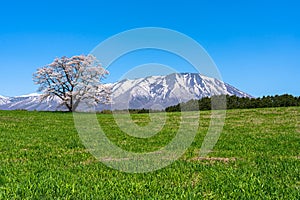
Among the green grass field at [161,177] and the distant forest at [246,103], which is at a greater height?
the distant forest at [246,103]

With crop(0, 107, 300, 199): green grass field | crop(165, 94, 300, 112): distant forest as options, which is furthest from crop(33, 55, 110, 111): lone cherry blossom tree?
crop(0, 107, 300, 199): green grass field

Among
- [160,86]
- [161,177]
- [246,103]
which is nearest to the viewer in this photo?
[161,177]

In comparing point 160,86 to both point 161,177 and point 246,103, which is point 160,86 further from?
point 246,103

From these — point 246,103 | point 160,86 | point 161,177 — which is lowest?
point 161,177

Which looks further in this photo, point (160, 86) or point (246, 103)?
point (246, 103)

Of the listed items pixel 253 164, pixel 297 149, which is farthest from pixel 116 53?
pixel 297 149

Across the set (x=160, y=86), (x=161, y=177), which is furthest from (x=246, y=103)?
(x=161, y=177)

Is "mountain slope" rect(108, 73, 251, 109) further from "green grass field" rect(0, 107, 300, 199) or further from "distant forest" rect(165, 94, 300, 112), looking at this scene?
"distant forest" rect(165, 94, 300, 112)

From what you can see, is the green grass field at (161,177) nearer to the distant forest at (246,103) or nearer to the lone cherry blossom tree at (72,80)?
the distant forest at (246,103)

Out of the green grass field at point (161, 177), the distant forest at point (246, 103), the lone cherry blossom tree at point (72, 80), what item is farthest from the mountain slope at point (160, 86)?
the lone cherry blossom tree at point (72, 80)

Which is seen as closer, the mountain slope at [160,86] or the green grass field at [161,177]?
the green grass field at [161,177]

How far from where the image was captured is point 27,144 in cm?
1630

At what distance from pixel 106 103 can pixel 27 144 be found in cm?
6411

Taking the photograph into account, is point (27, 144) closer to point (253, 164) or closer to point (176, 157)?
point (176, 157)
